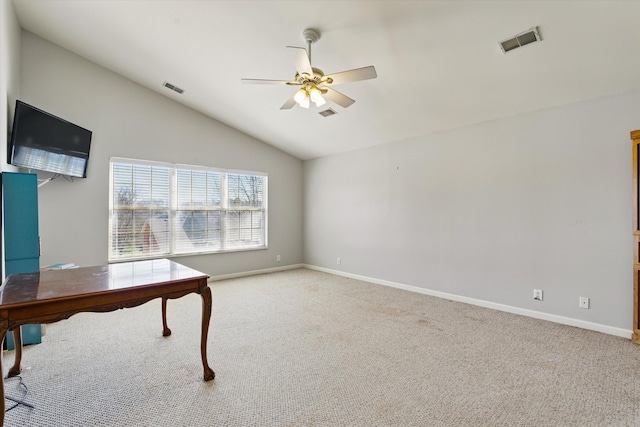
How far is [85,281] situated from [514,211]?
14.6 feet

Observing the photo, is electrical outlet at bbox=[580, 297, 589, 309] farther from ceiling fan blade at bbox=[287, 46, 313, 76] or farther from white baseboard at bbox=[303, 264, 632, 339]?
ceiling fan blade at bbox=[287, 46, 313, 76]

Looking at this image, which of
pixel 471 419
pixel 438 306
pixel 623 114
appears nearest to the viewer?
pixel 471 419

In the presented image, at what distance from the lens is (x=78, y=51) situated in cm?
416

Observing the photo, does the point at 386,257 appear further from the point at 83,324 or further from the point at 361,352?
the point at 83,324

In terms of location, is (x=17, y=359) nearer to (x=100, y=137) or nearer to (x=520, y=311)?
(x=100, y=137)

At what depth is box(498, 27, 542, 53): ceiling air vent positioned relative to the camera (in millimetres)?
2535

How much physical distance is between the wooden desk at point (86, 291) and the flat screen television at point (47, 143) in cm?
182

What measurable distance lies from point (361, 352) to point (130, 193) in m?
4.25

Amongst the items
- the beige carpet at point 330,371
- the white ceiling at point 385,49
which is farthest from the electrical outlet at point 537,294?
the white ceiling at point 385,49

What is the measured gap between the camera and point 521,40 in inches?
104

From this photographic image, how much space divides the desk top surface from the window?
2.43 meters

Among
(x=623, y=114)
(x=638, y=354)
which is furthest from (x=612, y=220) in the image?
(x=638, y=354)

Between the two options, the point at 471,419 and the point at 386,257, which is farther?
the point at 386,257

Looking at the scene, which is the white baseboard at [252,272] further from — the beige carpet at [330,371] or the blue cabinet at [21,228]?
the blue cabinet at [21,228]
